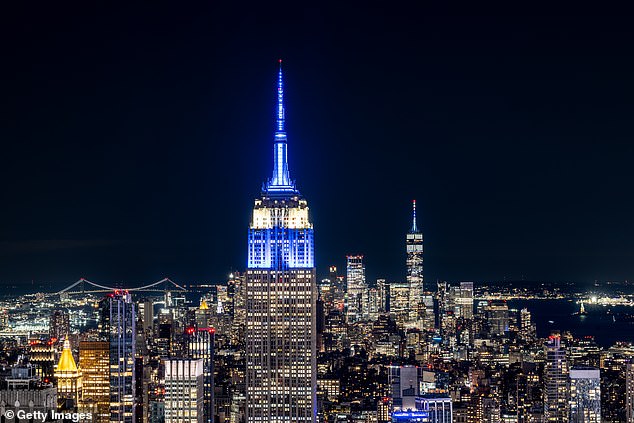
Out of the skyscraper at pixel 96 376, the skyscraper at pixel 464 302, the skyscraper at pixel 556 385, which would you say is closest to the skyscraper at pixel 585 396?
the skyscraper at pixel 556 385

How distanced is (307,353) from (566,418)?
724 centimetres

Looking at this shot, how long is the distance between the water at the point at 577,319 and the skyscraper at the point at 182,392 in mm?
18867

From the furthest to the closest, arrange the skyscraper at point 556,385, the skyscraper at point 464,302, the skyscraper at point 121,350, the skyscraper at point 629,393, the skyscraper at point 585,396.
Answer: the skyscraper at point 464,302 < the skyscraper at point 629,393 < the skyscraper at point 556,385 < the skyscraper at point 585,396 < the skyscraper at point 121,350

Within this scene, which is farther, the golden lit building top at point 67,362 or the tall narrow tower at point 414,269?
the tall narrow tower at point 414,269

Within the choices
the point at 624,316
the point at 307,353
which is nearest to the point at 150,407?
the point at 307,353

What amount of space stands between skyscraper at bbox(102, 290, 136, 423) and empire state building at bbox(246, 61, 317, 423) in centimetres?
214

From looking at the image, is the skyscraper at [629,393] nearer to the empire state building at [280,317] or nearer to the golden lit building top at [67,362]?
the empire state building at [280,317]

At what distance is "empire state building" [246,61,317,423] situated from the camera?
21750 mm

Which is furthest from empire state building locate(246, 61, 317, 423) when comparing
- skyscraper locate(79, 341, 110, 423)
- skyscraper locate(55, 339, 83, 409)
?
skyscraper locate(55, 339, 83, 409)

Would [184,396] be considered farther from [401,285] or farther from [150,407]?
[401,285]

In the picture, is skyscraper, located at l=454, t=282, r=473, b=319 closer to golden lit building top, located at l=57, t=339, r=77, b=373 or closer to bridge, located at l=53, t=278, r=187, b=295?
bridge, located at l=53, t=278, r=187, b=295

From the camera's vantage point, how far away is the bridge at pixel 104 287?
81.6 feet

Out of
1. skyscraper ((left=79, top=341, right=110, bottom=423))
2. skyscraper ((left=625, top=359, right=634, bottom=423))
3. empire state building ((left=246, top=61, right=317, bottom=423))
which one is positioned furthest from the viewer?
skyscraper ((left=625, top=359, right=634, bottom=423))

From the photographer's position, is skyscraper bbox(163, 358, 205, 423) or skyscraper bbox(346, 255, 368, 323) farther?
skyscraper bbox(346, 255, 368, 323)
